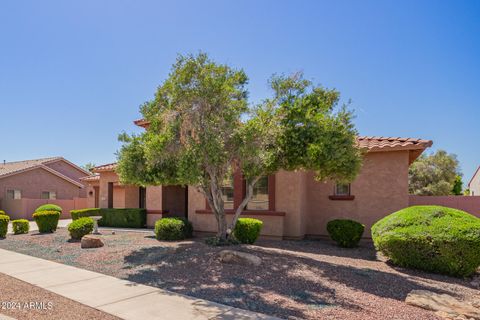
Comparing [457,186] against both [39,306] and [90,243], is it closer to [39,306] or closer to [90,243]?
[90,243]

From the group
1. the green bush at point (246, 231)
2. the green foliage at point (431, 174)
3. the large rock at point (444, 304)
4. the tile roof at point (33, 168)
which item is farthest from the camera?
the tile roof at point (33, 168)

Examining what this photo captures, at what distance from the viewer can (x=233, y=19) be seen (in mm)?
11406

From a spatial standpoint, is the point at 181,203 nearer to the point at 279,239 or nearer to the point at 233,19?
the point at 279,239

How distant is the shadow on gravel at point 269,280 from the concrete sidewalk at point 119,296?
0.35m

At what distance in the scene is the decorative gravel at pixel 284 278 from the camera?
5684mm

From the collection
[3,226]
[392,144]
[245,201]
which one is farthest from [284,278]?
[3,226]

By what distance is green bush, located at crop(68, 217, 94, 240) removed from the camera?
13.2 m

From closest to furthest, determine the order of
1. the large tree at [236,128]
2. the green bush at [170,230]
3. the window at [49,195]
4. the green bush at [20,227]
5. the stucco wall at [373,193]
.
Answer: the large tree at [236,128], the green bush at [170,230], the stucco wall at [373,193], the green bush at [20,227], the window at [49,195]

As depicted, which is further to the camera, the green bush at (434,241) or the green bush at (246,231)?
the green bush at (246,231)

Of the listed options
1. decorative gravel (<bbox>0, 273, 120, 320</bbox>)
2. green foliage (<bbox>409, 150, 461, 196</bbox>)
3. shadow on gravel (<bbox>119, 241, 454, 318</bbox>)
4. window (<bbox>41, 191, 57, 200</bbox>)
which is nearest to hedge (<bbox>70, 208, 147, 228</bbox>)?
shadow on gravel (<bbox>119, 241, 454, 318</bbox>)

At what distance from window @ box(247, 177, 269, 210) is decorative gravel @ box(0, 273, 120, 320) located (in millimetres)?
8946

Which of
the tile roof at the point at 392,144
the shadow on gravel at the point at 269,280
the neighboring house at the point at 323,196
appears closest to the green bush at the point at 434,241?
the shadow on gravel at the point at 269,280

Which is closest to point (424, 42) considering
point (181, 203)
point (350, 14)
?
point (350, 14)

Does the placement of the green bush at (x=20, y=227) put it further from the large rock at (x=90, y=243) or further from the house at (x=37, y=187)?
the house at (x=37, y=187)
